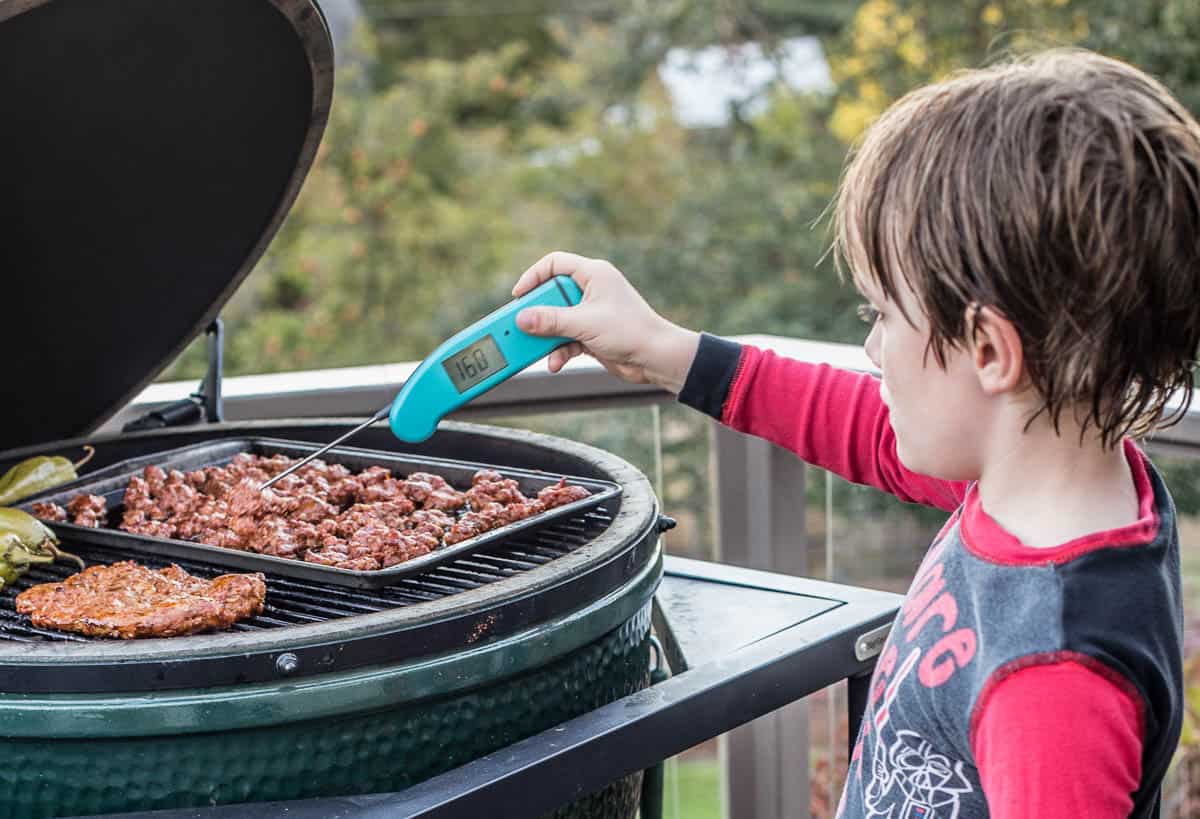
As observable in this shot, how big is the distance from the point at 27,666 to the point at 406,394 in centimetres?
58

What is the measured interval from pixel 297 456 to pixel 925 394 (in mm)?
1229

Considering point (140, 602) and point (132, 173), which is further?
point (132, 173)

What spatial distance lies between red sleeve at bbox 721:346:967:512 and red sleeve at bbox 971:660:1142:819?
2.27 feet

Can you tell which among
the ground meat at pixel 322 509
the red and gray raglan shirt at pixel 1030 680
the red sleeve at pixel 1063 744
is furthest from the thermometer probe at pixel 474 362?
the red sleeve at pixel 1063 744

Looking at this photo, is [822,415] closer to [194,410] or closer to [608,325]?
[608,325]

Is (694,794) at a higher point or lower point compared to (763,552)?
lower

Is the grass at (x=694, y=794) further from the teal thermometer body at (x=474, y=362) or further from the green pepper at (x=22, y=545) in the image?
the green pepper at (x=22, y=545)

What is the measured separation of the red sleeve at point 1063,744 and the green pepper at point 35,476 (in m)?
1.44

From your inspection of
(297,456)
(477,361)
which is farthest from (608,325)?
(297,456)

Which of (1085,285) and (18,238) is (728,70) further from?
(1085,285)

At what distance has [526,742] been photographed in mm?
1484

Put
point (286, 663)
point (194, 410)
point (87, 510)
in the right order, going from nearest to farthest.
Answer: point (286, 663), point (87, 510), point (194, 410)

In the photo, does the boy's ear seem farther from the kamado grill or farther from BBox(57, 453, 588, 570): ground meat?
BBox(57, 453, 588, 570): ground meat

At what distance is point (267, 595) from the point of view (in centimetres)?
167
